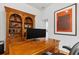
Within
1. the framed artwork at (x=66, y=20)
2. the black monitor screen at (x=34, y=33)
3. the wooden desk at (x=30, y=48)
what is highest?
the framed artwork at (x=66, y=20)

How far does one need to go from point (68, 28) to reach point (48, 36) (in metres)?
0.36

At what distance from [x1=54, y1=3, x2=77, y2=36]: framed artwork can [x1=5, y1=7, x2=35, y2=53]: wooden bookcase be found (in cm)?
41

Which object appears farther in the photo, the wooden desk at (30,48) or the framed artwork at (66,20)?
the framed artwork at (66,20)

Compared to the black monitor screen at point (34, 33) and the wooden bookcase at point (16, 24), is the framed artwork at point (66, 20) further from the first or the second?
the wooden bookcase at point (16, 24)

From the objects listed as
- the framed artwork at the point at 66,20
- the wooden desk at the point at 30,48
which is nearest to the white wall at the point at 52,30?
the framed artwork at the point at 66,20

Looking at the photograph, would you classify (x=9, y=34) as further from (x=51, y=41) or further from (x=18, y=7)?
(x=51, y=41)

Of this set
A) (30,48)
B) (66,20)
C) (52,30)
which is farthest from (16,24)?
(66,20)

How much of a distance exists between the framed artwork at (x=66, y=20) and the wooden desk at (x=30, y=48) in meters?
0.31

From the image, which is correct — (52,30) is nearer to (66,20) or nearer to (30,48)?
(66,20)

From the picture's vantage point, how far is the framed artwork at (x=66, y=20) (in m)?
1.49

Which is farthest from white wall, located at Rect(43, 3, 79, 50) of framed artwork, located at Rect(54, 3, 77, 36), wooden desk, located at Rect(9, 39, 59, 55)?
wooden desk, located at Rect(9, 39, 59, 55)

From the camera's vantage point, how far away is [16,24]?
1481mm

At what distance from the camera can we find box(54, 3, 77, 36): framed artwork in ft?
4.87

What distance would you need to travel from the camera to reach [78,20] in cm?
146
